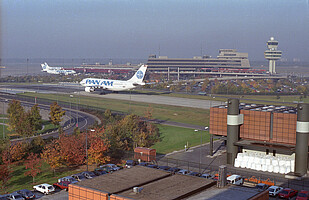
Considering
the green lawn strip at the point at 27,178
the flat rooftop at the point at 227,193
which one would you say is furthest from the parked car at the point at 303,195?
the green lawn strip at the point at 27,178

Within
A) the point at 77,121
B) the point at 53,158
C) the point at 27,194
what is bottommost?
the point at 27,194

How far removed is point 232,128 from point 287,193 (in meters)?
18.0

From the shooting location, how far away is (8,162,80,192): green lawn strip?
164 ft

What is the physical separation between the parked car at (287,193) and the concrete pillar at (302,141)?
9851 mm

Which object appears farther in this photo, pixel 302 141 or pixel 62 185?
pixel 302 141

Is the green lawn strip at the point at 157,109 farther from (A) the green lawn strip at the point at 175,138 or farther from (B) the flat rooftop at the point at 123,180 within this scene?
(B) the flat rooftop at the point at 123,180

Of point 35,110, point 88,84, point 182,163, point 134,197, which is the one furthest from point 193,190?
point 88,84

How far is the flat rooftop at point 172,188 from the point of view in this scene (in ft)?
104

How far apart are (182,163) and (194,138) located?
58.0 feet

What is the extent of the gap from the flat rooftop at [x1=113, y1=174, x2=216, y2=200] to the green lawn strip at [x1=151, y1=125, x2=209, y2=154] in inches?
1165

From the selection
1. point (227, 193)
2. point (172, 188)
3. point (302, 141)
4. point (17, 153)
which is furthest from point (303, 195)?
point (17, 153)

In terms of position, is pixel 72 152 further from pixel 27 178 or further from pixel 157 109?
pixel 157 109

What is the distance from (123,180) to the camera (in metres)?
36.7

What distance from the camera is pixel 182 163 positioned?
58719 millimetres
